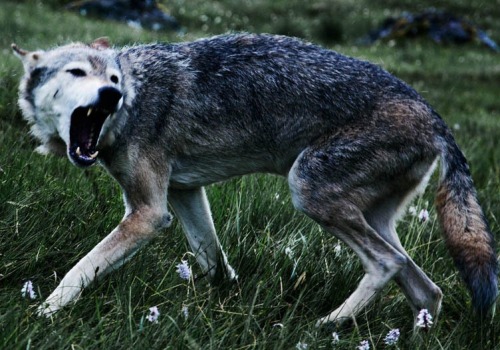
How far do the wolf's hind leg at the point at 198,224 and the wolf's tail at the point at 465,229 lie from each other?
4.16ft

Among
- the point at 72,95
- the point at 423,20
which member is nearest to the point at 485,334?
the point at 72,95

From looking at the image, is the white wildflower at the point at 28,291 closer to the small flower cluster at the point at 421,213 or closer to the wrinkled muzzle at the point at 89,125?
the wrinkled muzzle at the point at 89,125

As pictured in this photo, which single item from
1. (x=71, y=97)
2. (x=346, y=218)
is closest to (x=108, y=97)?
(x=71, y=97)

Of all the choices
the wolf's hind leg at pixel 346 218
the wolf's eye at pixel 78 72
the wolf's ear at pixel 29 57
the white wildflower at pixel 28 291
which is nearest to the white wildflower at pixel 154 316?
the white wildflower at pixel 28 291

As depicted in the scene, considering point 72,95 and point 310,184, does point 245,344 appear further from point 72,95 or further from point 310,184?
point 72,95

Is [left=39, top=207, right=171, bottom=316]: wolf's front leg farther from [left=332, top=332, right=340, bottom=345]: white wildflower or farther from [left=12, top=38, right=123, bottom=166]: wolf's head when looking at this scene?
[left=332, top=332, right=340, bottom=345]: white wildflower

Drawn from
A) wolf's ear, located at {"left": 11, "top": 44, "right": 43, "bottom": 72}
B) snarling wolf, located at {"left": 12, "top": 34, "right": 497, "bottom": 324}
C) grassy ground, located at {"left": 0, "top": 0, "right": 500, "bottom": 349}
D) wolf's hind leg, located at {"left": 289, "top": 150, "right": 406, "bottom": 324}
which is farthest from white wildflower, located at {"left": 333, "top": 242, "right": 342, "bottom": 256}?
wolf's ear, located at {"left": 11, "top": 44, "right": 43, "bottom": 72}

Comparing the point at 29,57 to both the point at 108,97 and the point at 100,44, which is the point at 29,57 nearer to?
the point at 100,44

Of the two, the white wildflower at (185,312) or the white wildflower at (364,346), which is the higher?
the white wildflower at (185,312)

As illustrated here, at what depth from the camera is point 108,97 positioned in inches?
156

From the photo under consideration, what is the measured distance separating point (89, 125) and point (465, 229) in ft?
7.05

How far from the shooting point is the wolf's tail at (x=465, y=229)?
158 inches

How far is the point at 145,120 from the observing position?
439 cm

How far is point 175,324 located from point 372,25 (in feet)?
73.0
